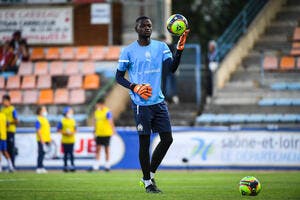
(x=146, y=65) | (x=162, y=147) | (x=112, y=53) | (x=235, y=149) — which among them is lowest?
(x=235, y=149)

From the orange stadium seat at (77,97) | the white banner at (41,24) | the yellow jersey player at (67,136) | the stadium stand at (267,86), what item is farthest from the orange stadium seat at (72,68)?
the yellow jersey player at (67,136)

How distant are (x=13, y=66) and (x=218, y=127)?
30.9 ft

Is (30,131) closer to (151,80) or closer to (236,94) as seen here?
(236,94)

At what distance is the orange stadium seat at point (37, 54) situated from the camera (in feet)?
99.1

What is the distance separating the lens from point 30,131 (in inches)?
1018

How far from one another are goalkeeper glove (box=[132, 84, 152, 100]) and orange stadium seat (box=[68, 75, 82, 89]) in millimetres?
16760

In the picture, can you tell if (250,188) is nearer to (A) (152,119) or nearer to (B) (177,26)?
A: (A) (152,119)

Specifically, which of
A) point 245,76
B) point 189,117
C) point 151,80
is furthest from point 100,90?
Result: point 151,80

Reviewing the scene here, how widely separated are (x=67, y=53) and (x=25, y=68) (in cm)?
162

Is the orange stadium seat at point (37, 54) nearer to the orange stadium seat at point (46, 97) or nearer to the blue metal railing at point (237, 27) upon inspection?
the orange stadium seat at point (46, 97)

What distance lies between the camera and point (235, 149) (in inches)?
948

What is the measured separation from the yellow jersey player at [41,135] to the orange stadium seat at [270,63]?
8567mm

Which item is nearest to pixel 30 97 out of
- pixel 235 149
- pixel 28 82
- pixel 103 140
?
pixel 28 82

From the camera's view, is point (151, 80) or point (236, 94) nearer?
point (151, 80)
